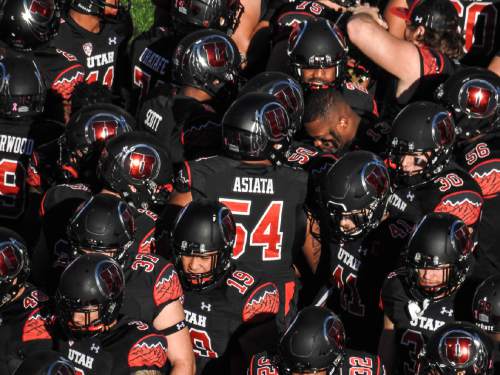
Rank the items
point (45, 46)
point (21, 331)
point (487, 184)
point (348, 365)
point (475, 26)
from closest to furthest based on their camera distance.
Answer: point (348, 365)
point (21, 331)
point (487, 184)
point (45, 46)
point (475, 26)

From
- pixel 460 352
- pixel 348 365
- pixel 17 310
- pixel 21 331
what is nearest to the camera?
pixel 460 352

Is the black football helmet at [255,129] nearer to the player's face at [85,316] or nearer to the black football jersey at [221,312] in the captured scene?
the black football jersey at [221,312]

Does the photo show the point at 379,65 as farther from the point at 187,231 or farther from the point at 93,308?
the point at 93,308

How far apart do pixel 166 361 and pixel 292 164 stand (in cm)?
182

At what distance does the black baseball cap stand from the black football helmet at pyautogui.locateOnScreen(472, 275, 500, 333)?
2556 mm

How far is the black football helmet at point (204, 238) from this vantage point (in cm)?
800

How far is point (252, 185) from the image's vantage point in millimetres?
8539

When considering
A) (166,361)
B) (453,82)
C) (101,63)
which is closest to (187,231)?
(166,361)

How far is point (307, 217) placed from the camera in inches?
344

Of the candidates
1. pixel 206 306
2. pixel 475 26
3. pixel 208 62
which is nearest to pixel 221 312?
pixel 206 306

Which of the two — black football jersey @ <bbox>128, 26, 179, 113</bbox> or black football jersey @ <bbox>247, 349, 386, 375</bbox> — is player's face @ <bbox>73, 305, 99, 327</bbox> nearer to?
black football jersey @ <bbox>247, 349, 386, 375</bbox>

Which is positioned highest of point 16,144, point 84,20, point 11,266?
point 84,20

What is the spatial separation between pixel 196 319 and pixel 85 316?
98cm

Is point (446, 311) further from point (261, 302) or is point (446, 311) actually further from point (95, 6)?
point (95, 6)
